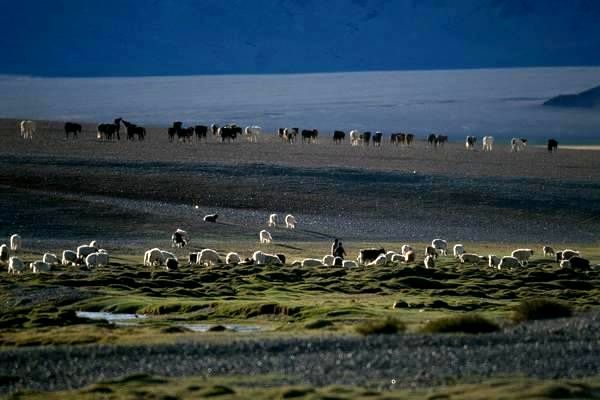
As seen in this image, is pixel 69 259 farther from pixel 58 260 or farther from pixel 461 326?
pixel 461 326

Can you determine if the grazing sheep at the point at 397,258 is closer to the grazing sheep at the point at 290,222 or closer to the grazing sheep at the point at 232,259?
the grazing sheep at the point at 232,259

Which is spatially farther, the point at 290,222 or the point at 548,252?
the point at 290,222

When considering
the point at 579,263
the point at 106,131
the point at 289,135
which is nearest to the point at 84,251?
the point at 579,263

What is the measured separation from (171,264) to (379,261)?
495cm

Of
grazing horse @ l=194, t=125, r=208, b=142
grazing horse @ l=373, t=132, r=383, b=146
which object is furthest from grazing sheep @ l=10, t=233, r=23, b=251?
grazing horse @ l=373, t=132, r=383, b=146

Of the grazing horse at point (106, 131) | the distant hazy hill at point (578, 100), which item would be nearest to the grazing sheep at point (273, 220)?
the grazing horse at point (106, 131)

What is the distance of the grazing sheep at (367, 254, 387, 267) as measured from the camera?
3219 cm

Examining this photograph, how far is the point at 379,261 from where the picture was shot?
3259cm

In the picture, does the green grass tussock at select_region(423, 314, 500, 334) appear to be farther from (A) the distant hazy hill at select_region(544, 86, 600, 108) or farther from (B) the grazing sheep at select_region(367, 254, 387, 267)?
(A) the distant hazy hill at select_region(544, 86, 600, 108)

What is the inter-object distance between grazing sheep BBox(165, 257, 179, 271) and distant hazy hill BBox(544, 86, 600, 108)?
10342cm

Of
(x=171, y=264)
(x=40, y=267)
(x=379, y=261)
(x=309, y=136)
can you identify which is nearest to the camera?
(x=40, y=267)

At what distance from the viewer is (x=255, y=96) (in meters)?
149

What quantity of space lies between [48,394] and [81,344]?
3.57m

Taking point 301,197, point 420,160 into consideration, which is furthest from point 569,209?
point 420,160
